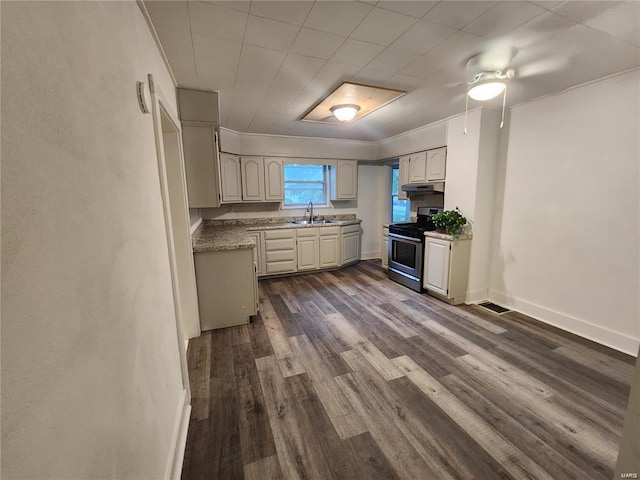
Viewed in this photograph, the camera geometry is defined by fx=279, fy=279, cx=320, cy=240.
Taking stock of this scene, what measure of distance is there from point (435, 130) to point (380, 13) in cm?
279

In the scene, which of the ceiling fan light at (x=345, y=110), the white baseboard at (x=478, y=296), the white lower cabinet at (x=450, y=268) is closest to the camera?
the ceiling fan light at (x=345, y=110)

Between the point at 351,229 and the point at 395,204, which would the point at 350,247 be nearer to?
the point at 351,229

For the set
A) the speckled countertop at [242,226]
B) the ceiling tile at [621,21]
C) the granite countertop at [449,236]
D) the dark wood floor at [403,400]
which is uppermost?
the ceiling tile at [621,21]

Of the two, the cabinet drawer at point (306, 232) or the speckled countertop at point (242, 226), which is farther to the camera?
the cabinet drawer at point (306, 232)

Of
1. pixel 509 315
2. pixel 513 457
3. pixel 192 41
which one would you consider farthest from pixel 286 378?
pixel 509 315

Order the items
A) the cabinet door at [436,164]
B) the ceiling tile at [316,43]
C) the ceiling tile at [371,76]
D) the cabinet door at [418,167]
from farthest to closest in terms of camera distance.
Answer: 1. the cabinet door at [418,167]
2. the cabinet door at [436,164]
3. the ceiling tile at [371,76]
4. the ceiling tile at [316,43]

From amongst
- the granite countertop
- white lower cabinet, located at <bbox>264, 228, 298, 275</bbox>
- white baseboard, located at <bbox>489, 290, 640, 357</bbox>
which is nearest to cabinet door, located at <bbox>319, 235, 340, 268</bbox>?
white lower cabinet, located at <bbox>264, 228, 298, 275</bbox>

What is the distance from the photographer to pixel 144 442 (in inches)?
41.4

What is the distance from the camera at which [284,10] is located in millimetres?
1517

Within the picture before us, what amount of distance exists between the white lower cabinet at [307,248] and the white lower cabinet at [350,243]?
0.54 m

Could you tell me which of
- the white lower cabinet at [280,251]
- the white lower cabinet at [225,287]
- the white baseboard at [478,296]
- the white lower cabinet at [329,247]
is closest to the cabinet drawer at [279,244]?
the white lower cabinet at [280,251]

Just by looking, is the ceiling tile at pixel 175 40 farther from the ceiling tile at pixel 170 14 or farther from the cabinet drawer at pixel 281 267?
the cabinet drawer at pixel 281 267

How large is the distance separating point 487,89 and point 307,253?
333 centimetres

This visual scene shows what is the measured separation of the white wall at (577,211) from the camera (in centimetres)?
243
